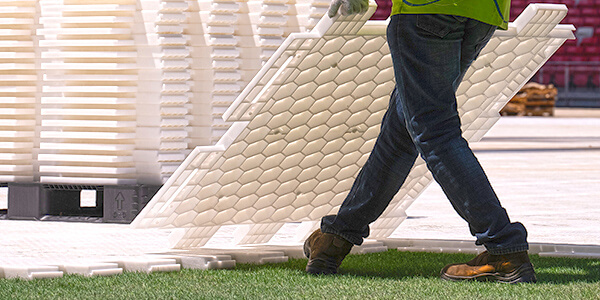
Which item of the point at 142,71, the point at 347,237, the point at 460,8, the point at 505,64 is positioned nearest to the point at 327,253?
the point at 347,237

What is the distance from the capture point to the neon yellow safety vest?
10.2ft

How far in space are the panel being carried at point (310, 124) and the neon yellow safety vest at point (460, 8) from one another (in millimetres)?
193

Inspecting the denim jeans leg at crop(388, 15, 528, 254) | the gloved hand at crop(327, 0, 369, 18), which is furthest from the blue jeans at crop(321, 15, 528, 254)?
the gloved hand at crop(327, 0, 369, 18)

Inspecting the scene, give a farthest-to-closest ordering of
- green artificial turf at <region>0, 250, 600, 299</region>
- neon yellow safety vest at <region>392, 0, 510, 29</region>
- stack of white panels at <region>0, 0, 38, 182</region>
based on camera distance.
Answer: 1. stack of white panels at <region>0, 0, 38, 182</region>
2. neon yellow safety vest at <region>392, 0, 510, 29</region>
3. green artificial turf at <region>0, 250, 600, 299</region>

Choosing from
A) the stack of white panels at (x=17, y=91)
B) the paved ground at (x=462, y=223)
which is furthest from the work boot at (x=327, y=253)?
the stack of white panels at (x=17, y=91)

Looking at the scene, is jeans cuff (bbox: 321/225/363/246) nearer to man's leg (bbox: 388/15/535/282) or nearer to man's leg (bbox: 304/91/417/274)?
man's leg (bbox: 304/91/417/274)

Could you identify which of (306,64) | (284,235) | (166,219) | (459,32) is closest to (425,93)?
(459,32)

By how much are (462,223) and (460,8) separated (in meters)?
2.52

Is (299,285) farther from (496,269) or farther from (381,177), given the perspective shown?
(496,269)

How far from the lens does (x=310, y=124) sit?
3.78m

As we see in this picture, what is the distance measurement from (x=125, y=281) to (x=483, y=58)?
1.59 m

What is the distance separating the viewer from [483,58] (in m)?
3.94

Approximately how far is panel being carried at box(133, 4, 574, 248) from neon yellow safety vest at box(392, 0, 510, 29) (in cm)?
19

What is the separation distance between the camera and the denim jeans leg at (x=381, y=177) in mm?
3410
